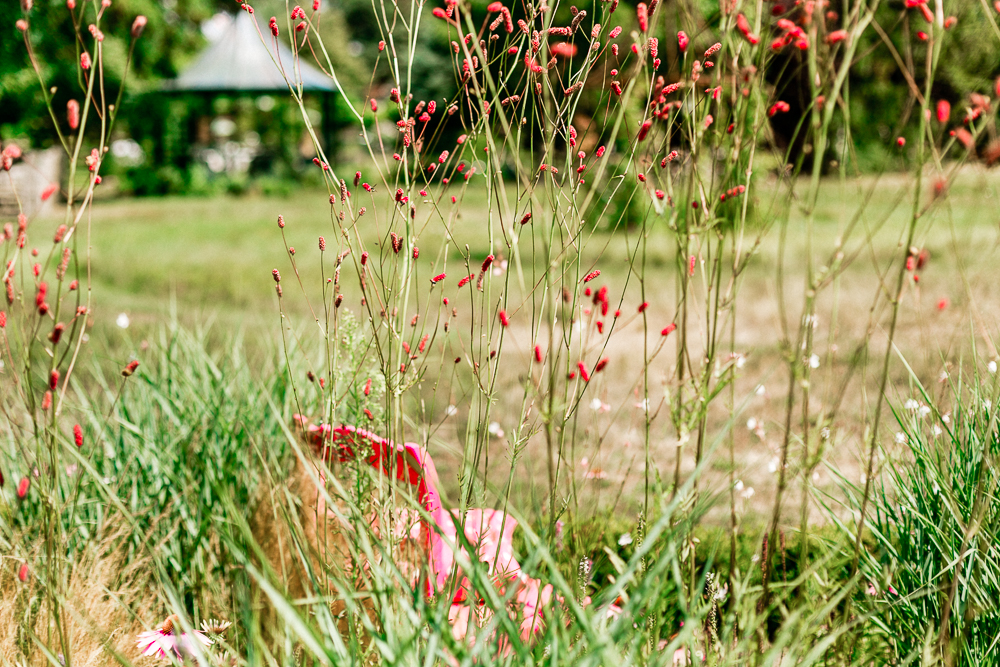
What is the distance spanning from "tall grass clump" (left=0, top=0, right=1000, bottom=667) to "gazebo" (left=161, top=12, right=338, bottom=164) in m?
17.9

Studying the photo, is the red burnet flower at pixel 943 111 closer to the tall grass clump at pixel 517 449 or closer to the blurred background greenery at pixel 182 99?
the tall grass clump at pixel 517 449

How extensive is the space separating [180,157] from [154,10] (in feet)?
11.2

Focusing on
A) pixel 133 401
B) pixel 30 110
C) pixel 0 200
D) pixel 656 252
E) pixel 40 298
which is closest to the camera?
pixel 40 298

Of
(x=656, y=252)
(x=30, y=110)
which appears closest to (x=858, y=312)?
(x=656, y=252)

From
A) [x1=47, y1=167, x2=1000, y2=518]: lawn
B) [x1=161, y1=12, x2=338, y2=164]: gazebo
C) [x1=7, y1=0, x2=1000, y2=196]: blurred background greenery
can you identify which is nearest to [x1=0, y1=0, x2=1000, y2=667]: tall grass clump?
[x1=47, y1=167, x2=1000, y2=518]: lawn

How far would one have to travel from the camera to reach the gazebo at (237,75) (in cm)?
1975

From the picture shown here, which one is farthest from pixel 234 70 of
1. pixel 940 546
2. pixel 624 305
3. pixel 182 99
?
pixel 940 546

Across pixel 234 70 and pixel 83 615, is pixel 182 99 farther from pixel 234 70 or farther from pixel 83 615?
pixel 83 615

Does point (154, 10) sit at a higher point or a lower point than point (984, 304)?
higher

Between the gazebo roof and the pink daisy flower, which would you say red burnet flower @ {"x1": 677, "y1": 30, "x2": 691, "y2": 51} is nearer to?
the pink daisy flower

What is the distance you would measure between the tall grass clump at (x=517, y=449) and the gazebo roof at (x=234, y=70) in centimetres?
1803

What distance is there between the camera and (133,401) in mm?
2754

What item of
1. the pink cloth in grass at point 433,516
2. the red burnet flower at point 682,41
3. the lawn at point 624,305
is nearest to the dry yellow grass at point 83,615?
the pink cloth in grass at point 433,516

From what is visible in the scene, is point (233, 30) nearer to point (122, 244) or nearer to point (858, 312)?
point (122, 244)
